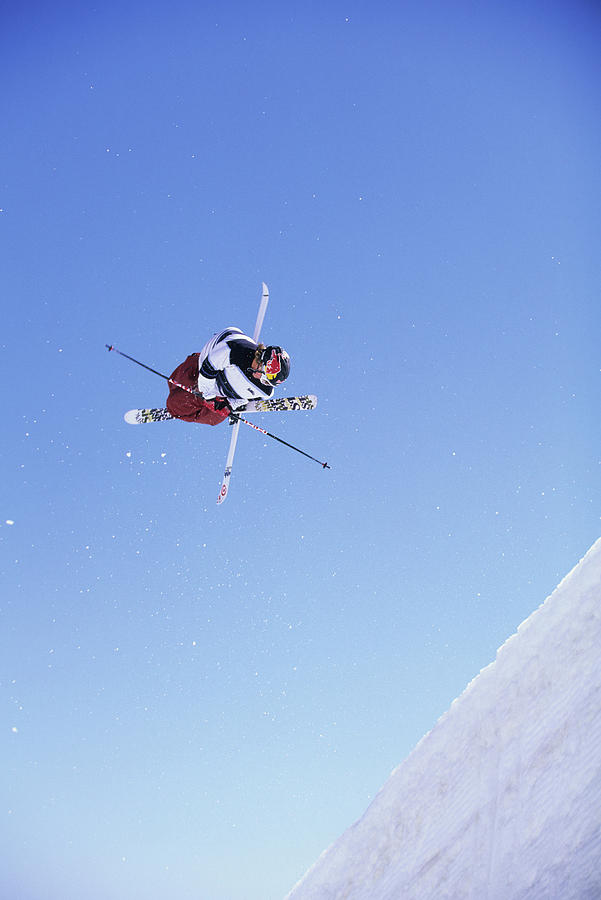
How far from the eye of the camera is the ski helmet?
6883mm

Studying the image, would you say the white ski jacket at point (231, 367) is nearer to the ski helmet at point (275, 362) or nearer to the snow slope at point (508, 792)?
the ski helmet at point (275, 362)

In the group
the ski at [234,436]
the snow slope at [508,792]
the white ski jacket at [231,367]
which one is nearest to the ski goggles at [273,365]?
the white ski jacket at [231,367]

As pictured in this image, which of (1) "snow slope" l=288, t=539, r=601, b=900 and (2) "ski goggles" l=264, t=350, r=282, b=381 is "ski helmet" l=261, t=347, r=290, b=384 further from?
(1) "snow slope" l=288, t=539, r=601, b=900

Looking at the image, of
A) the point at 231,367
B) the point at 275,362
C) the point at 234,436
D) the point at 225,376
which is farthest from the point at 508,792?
the point at 234,436

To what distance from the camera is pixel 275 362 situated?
688 centimetres

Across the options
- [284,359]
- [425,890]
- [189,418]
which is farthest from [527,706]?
[189,418]

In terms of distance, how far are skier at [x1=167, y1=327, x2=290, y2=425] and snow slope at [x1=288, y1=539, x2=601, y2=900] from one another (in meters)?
5.94

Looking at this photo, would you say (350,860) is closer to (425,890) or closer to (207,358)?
(425,890)

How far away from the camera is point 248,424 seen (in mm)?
9125

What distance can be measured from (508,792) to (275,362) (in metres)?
6.11

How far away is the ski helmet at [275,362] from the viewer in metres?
6.88

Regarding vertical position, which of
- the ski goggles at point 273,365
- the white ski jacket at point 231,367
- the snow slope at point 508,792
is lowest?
the snow slope at point 508,792

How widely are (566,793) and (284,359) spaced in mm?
6223

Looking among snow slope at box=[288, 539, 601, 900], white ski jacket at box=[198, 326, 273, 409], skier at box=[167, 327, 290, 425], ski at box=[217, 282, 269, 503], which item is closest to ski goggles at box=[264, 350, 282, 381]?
skier at box=[167, 327, 290, 425]
